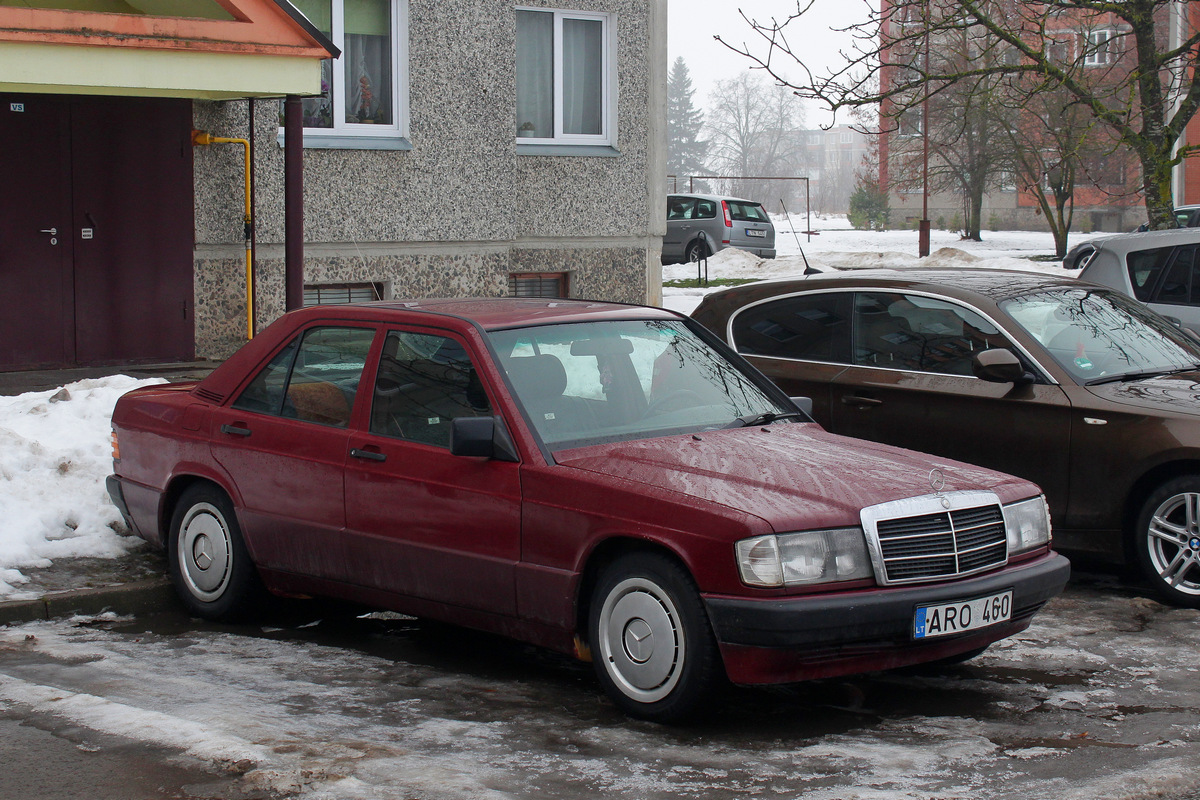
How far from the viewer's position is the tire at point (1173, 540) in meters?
6.48

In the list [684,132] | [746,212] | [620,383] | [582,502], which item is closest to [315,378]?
[620,383]

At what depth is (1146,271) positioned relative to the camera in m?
10.3

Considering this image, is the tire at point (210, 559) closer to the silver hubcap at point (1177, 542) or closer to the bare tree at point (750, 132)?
the silver hubcap at point (1177, 542)

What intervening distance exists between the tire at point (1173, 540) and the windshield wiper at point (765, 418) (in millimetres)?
1932

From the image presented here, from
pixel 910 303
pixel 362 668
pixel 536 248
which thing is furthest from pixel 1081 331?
pixel 536 248

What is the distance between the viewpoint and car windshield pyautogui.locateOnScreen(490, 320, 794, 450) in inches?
212

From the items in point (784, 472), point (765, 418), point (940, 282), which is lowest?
point (784, 472)

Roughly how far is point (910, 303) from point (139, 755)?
16.3 feet

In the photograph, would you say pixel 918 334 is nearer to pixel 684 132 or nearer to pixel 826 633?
pixel 826 633

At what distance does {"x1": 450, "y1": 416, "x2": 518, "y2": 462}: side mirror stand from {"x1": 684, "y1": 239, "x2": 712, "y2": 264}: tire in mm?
28929

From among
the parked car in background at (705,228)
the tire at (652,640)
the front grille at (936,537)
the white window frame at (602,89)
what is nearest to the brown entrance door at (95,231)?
the white window frame at (602,89)

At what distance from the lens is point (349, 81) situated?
44.7ft

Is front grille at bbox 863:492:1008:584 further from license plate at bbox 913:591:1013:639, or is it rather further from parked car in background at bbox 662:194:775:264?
parked car in background at bbox 662:194:775:264

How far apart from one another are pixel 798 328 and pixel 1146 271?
364cm
